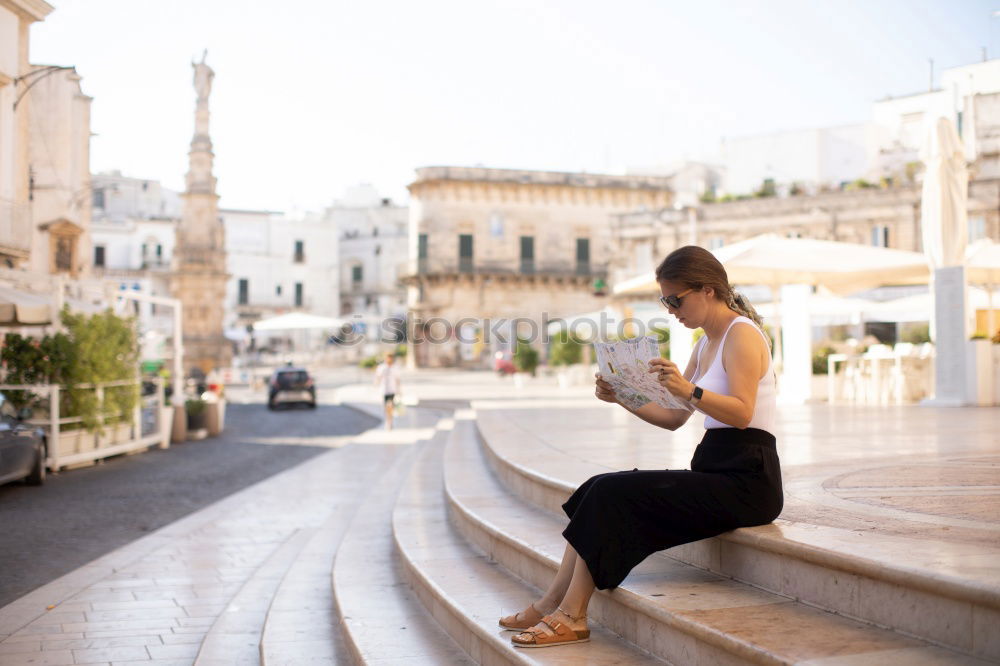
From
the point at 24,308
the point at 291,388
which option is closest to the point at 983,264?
the point at 24,308

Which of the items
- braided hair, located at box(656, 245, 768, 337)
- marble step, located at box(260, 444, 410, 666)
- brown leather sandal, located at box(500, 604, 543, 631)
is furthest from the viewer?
marble step, located at box(260, 444, 410, 666)

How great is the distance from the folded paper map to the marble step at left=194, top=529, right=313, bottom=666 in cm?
225

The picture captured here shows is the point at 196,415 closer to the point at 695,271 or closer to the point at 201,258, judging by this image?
the point at 695,271

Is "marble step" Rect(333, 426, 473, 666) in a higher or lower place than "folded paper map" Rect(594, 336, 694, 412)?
lower

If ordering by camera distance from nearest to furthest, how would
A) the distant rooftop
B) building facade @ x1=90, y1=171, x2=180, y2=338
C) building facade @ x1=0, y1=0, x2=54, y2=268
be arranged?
building facade @ x1=0, y1=0, x2=54, y2=268
the distant rooftop
building facade @ x1=90, y1=171, x2=180, y2=338

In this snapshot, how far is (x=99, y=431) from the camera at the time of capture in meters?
12.2

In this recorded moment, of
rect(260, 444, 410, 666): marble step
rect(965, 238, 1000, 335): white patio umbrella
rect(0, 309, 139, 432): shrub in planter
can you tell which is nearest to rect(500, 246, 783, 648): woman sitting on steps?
rect(260, 444, 410, 666): marble step

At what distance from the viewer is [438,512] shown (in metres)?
6.38

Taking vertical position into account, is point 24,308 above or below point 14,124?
below

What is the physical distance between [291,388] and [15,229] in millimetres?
8398

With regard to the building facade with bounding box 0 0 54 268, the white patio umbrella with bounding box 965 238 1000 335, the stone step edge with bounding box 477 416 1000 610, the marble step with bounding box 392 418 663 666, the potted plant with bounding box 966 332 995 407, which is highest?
the building facade with bounding box 0 0 54 268

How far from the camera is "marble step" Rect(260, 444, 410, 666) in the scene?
4.11 meters

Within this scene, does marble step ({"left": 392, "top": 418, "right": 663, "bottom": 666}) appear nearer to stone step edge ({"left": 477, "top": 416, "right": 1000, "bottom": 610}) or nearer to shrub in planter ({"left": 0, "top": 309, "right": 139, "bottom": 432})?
stone step edge ({"left": 477, "top": 416, "right": 1000, "bottom": 610})

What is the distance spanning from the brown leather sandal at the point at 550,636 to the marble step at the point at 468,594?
0.03 metres
